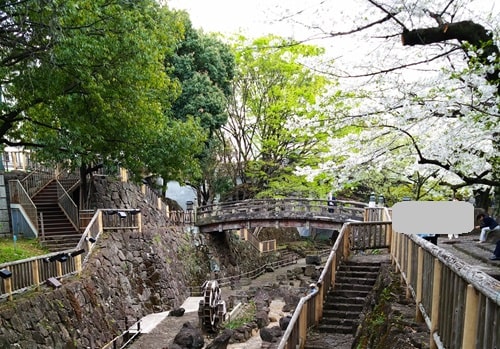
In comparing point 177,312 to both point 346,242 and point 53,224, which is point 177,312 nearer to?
point 53,224

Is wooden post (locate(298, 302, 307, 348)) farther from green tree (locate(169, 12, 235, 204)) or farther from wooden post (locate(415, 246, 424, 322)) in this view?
green tree (locate(169, 12, 235, 204))

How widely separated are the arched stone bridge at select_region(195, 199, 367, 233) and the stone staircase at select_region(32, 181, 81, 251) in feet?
28.2

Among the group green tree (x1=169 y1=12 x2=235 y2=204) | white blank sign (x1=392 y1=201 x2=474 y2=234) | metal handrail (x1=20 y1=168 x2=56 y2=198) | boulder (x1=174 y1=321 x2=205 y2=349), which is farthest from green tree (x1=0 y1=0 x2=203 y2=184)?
green tree (x1=169 y1=12 x2=235 y2=204)

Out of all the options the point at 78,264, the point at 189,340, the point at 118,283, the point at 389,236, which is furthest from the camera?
the point at 118,283

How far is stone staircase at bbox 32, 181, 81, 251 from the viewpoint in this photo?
1453 cm

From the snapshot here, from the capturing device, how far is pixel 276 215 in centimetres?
2166

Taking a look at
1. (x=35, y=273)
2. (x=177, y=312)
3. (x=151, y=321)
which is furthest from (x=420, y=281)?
(x=177, y=312)

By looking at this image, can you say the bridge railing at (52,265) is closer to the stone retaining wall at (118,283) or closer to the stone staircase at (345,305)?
the stone retaining wall at (118,283)

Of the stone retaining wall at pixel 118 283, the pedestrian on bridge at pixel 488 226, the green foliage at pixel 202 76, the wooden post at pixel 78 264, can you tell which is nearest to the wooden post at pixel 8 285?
the stone retaining wall at pixel 118 283

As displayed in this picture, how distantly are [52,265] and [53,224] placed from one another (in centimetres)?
642

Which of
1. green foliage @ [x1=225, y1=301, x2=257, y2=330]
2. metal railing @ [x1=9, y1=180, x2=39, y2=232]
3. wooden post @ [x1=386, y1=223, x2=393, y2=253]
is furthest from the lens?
metal railing @ [x1=9, y1=180, x2=39, y2=232]

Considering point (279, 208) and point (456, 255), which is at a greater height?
point (456, 255)

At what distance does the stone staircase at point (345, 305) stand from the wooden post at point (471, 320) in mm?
5819

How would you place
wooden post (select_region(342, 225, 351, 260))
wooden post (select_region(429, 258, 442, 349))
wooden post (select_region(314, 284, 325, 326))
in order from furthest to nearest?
wooden post (select_region(342, 225, 351, 260)), wooden post (select_region(314, 284, 325, 326)), wooden post (select_region(429, 258, 442, 349))
